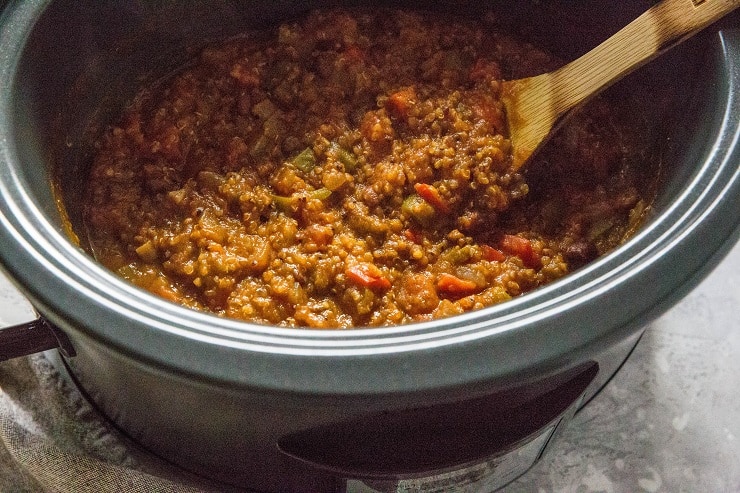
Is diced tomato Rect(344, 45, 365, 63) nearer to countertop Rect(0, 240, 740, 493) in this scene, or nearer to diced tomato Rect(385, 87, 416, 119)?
diced tomato Rect(385, 87, 416, 119)

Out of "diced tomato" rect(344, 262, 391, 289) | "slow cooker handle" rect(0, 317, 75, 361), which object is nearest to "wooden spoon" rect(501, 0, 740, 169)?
"diced tomato" rect(344, 262, 391, 289)

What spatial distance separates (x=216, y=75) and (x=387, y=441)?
117 cm

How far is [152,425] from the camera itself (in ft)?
5.32

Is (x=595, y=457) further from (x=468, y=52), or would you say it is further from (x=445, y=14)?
(x=445, y=14)

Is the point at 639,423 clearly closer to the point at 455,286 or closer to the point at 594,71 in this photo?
the point at 455,286

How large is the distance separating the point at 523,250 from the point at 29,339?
1.07 metres

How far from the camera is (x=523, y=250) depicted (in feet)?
5.92

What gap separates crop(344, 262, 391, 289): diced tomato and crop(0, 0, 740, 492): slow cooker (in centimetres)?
40

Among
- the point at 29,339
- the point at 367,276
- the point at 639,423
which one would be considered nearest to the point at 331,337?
the point at 367,276

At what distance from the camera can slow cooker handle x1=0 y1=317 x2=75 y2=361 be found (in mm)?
1454

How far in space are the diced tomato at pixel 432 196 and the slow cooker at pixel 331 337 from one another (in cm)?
49

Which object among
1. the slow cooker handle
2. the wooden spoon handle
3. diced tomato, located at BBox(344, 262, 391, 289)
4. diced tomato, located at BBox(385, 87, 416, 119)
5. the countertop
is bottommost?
the countertop

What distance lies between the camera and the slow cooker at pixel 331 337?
117 cm

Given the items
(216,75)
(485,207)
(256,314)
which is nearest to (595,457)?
(485,207)
